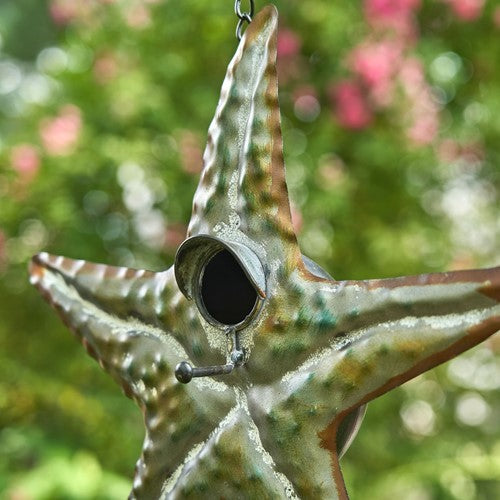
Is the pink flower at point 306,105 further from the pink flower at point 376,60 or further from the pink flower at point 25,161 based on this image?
the pink flower at point 25,161

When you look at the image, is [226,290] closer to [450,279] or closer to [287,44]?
[450,279]

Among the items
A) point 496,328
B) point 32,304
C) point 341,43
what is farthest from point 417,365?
point 32,304

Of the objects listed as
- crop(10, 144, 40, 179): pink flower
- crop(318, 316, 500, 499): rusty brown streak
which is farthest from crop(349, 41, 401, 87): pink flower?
crop(318, 316, 500, 499): rusty brown streak

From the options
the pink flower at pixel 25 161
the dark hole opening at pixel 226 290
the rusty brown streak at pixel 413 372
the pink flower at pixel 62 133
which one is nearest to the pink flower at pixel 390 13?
the pink flower at pixel 62 133

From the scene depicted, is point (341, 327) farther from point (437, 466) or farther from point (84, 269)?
point (437, 466)

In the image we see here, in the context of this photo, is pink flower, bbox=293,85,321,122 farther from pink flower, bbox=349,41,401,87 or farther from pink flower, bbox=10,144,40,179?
pink flower, bbox=10,144,40,179

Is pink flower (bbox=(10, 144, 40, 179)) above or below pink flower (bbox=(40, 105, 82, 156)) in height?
below
